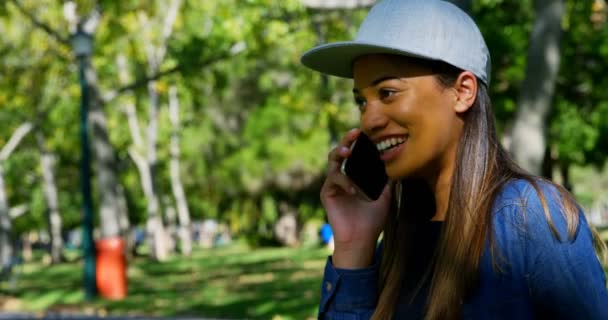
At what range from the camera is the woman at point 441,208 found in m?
2.02

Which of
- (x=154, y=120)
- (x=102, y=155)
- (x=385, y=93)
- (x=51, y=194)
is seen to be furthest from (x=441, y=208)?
(x=51, y=194)

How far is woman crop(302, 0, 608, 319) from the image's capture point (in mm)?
2020

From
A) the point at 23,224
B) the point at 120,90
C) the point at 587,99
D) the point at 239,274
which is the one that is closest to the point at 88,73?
the point at 120,90

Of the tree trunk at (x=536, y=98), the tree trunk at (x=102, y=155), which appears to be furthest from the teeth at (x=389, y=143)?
the tree trunk at (x=102, y=155)

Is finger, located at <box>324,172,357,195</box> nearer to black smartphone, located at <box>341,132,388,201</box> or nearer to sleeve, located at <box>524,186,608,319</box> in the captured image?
black smartphone, located at <box>341,132,388,201</box>

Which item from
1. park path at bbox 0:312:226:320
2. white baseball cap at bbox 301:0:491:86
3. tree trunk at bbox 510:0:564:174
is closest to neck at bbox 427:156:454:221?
white baseball cap at bbox 301:0:491:86

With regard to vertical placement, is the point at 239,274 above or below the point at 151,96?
below

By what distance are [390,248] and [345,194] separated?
272 mm

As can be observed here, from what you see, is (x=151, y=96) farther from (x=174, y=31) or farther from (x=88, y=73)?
(x=88, y=73)

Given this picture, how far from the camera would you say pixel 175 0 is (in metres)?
31.8

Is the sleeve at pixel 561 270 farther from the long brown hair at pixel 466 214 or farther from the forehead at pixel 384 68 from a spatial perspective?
the forehead at pixel 384 68

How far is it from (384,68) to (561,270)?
0.62m

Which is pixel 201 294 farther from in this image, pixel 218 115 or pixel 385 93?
pixel 218 115

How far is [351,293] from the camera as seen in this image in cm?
248
